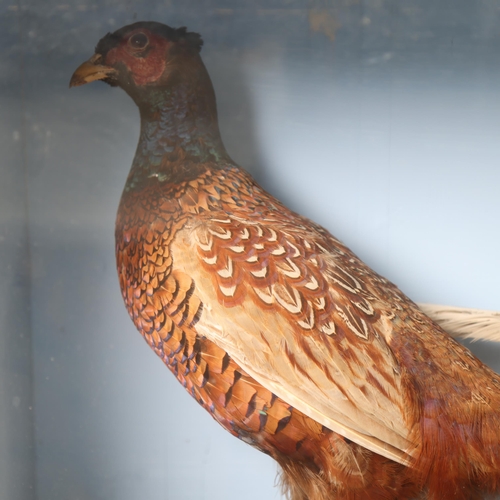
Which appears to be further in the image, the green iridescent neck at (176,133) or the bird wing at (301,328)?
the green iridescent neck at (176,133)

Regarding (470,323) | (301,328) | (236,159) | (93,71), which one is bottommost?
(470,323)

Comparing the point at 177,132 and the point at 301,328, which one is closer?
the point at 301,328

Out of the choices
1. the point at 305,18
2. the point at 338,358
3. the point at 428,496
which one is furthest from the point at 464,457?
the point at 305,18

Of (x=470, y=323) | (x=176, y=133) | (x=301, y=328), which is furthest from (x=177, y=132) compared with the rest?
(x=470, y=323)

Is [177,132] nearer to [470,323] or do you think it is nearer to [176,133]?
[176,133]

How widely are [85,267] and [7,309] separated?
0.20 meters

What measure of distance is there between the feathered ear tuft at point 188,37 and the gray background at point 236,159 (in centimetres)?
2

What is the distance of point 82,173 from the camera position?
1085mm

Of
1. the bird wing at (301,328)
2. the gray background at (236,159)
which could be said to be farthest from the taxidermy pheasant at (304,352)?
the gray background at (236,159)

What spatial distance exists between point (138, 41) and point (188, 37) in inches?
3.9

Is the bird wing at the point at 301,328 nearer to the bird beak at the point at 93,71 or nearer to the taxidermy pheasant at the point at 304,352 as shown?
the taxidermy pheasant at the point at 304,352

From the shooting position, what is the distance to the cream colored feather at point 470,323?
103 cm

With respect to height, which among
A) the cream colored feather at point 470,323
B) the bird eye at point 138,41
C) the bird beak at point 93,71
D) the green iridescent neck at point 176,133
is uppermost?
the bird eye at point 138,41

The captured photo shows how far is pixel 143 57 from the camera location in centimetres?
99
